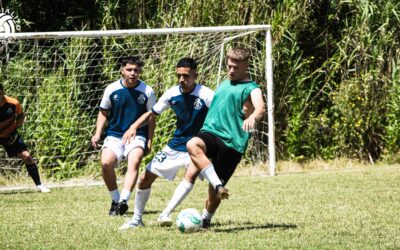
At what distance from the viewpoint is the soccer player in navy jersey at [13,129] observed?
40.9 ft

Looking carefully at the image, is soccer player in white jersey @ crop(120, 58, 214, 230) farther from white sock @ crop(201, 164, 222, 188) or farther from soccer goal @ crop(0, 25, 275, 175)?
soccer goal @ crop(0, 25, 275, 175)

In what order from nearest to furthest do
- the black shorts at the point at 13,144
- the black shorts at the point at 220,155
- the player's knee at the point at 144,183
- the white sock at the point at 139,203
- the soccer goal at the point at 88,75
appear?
the black shorts at the point at 220,155
the white sock at the point at 139,203
the player's knee at the point at 144,183
the black shorts at the point at 13,144
the soccer goal at the point at 88,75

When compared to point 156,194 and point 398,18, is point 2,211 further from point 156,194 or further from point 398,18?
point 398,18

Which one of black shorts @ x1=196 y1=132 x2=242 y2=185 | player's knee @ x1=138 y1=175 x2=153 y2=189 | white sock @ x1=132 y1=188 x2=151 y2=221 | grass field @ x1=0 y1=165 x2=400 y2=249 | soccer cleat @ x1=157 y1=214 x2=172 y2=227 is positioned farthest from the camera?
→ player's knee @ x1=138 y1=175 x2=153 y2=189

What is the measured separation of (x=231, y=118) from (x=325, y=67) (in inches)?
350

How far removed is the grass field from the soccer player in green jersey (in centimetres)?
61

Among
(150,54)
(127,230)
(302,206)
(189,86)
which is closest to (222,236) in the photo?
(127,230)

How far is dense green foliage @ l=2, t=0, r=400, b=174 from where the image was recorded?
1581 cm

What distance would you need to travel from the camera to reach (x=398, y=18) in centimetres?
1596

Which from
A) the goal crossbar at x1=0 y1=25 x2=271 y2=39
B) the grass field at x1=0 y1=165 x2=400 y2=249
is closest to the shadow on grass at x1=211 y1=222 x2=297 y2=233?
the grass field at x1=0 y1=165 x2=400 y2=249

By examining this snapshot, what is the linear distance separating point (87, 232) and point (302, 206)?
9.73 ft

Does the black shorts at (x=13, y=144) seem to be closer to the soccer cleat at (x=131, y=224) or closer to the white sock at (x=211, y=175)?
the soccer cleat at (x=131, y=224)

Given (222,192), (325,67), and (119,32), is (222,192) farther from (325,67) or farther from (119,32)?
(325,67)

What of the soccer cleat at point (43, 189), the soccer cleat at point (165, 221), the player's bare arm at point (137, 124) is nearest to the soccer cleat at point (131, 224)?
the soccer cleat at point (165, 221)
